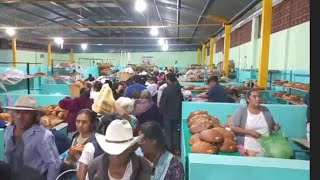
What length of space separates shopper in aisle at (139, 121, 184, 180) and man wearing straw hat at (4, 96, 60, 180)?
85cm

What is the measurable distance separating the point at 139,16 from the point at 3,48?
1105 centimetres

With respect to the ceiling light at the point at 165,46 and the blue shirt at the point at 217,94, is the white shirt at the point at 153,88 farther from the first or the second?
the ceiling light at the point at 165,46

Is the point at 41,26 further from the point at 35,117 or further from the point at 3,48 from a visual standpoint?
the point at 35,117

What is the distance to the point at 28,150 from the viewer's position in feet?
9.14

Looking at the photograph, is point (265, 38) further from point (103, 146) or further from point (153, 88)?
point (103, 146)

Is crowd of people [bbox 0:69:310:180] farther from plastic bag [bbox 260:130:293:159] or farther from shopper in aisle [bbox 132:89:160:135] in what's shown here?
shopper in aisle [bbox 132:89:160:135]

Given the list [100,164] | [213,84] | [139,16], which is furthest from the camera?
[139,16]

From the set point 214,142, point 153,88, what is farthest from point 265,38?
point 214,142

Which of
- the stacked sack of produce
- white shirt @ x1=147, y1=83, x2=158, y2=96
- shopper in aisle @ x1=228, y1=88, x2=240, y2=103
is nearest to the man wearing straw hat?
the stacked sack of produce

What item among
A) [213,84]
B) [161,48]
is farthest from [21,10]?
[161,48]

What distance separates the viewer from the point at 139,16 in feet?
50.7

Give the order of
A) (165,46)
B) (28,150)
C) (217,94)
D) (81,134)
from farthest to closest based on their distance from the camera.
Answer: (165,46), (217,94), (81,134), (28,150)

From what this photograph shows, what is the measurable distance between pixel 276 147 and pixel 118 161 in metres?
1.91

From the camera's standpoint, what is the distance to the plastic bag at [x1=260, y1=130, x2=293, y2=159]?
335 cm
